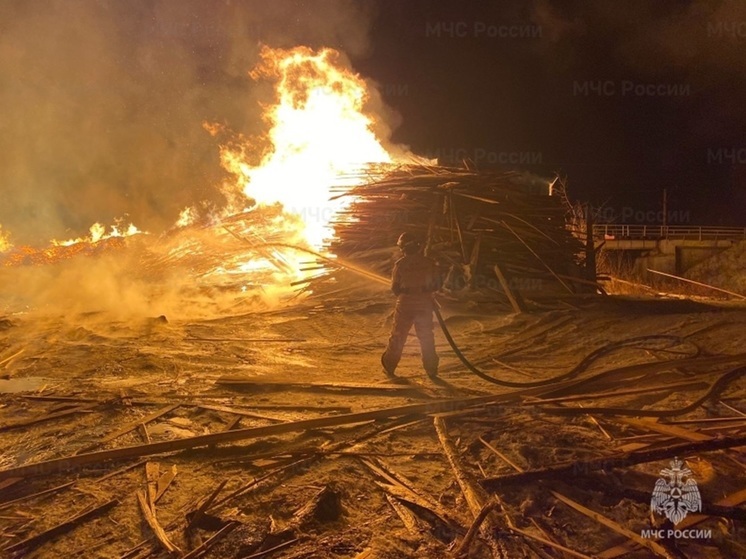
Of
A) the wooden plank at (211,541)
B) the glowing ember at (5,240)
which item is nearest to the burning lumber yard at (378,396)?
the wooden plank at (211,541)

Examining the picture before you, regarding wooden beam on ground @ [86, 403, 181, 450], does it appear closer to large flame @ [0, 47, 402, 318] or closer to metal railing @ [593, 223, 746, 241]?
large flame @ [0, 47, 402, 318]

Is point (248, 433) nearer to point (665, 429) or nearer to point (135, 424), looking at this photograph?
point (135, 424)

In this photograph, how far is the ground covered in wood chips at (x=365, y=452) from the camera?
9.05 feet

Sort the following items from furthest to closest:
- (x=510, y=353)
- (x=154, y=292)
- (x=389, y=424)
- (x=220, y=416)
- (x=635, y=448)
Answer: (x=154, y=292) → (x=510, y=353) → (x=220, y=416) → (x=389, y=424) → (x=635, y=448)

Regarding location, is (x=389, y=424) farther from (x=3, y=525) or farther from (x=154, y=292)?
(x=154, y=292)

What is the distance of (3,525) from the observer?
2.93 m

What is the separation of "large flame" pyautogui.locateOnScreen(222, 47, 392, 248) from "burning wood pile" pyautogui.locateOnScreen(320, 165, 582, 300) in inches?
143

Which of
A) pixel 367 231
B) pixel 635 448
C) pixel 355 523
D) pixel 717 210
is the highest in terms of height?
pixel 717 210

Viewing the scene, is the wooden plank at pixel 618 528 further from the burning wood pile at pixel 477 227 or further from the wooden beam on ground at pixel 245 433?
the burning wood pile at pixel 477 227

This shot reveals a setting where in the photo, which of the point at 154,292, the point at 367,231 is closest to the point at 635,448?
the point at 367,231

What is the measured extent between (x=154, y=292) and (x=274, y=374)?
765 cm

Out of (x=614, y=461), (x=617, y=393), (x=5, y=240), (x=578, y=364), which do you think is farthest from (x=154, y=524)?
(x=5, y=240)

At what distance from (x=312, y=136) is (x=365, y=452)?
13.5 m

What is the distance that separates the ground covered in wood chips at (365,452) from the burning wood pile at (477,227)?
3241 millimetres
